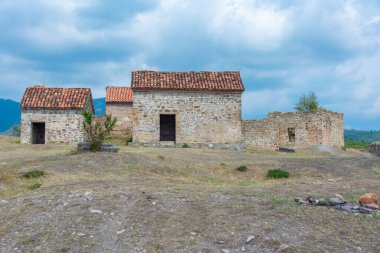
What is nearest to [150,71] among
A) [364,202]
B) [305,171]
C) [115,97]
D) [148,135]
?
[148,135]

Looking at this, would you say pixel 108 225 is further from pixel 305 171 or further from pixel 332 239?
pixel 305 171

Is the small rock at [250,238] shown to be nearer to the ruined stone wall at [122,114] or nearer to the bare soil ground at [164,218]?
the bare soil ground at [164,218]

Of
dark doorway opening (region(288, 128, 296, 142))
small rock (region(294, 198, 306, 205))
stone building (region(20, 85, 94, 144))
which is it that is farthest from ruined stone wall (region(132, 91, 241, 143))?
small rock (region(294, 198, 306, 205))

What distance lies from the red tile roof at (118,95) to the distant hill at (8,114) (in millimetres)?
65582

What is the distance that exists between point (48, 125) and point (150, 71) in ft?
23.0

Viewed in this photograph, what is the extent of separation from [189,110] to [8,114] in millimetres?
85634

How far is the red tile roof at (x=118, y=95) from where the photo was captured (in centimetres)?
3506

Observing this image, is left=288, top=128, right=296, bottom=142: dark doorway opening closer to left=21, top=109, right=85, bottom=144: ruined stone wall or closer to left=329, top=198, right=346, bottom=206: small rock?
left=21, top=109, right=85, bottom=144: ruined stone wall

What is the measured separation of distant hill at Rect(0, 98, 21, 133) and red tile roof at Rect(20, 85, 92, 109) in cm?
7375

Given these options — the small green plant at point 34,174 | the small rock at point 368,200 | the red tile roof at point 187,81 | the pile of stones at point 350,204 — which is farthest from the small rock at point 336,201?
the red tile roof at point 187,81

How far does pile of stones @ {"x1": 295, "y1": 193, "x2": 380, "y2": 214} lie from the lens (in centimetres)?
789

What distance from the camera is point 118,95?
35.7 m

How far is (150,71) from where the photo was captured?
26.0 m

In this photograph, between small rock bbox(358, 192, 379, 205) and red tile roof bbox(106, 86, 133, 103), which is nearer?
small rock bbox(358, 192, 379, 205)
